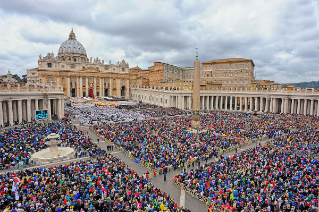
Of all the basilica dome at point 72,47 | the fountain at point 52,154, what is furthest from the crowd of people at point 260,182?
the basilica dome at point 72,47

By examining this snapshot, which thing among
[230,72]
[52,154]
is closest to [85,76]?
[230,72]

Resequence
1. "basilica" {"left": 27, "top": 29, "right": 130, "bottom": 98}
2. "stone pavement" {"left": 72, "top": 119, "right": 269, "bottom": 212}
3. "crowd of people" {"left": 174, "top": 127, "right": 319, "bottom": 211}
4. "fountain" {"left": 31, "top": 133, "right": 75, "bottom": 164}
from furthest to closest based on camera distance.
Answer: "basilica" {"left": 27, "top": 29, "right": 130, "bottom": 98} < "fountain" {"left": 31, "top": 133, "right": 75, "bottom": 164} < "stone pavement" {"left": 72, "top": 119, "right": 269, "bottom": 212} < "crowd of people" {"left": 174, "top": 127, "right": 319, "bottom": 211}

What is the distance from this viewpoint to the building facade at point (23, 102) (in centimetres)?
3541

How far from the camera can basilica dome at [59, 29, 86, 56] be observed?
12404cm

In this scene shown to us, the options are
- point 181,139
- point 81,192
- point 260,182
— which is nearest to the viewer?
point 81,192

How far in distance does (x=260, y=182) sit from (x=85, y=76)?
303 ft

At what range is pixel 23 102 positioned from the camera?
40.6 meters

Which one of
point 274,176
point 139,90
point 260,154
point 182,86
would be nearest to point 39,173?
point 274,176

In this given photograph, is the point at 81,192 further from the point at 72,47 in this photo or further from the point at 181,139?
the point at 72,47

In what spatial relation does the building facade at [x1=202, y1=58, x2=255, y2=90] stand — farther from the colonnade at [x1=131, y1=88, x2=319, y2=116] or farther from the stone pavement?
the stone pavement

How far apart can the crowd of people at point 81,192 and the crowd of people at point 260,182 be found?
3093 mm

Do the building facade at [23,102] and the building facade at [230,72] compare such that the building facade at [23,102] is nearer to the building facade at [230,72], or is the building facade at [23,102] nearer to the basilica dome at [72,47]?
the building facade at [230,72]

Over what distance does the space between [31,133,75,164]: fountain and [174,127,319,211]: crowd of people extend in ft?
38.9

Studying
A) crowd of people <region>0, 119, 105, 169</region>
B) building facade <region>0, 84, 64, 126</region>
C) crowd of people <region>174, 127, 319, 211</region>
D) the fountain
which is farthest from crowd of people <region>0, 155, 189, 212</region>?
building facade <region>0, 84, 64, 126</region>
